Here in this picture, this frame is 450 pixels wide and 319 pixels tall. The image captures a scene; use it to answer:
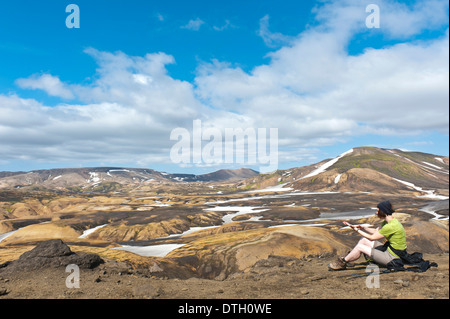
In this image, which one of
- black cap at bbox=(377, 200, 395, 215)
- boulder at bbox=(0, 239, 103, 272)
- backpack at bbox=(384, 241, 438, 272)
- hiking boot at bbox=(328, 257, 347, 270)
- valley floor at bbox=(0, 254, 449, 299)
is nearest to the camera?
valley floor at bbox=(0, 254, 449, 299)

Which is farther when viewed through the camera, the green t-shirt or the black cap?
the black cap

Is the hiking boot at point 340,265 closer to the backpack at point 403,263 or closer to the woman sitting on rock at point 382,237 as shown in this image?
the woman sitting on rock at point 382,237

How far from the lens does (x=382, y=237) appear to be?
30.9 feet

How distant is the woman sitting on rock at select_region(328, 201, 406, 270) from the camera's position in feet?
30.7

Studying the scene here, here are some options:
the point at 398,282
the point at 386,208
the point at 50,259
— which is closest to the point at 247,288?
the point at 398,282

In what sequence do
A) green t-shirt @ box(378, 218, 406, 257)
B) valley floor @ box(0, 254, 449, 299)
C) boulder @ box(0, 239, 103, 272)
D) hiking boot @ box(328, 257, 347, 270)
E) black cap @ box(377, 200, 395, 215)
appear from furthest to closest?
boulder @ box(0, 239, 103, 272)
hiking boot @ box(328, 257, 347, 270)
black cap @ box(377, 200, 395, 215)
green t-shirt @ box(378, 218, 406, 257)
valley floor @ box(0, 254, 449, 299)

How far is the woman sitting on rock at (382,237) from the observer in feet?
30.7

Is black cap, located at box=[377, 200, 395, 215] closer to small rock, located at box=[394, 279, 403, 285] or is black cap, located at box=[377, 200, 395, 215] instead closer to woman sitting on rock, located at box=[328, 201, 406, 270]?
woman sitting on rock, located at box=[328, 201, 406, 270]

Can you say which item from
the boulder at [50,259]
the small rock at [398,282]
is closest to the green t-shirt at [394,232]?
the small rock at [398,282]

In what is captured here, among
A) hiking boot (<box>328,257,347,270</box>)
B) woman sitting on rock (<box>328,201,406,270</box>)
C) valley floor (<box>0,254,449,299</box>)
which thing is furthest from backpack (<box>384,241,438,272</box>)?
hiking boot (<box>328,257,347,270</box>)

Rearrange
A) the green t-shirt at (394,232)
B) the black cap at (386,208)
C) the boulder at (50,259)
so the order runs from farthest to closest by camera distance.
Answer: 1. the boulder at (50,259)
2. the black cap at (386,208)
3. the green t-shirt at (394,232)

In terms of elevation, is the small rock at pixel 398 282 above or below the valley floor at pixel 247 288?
above

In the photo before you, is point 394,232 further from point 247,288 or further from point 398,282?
point 247,288

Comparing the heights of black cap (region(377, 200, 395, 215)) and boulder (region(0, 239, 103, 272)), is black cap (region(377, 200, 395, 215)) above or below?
above
